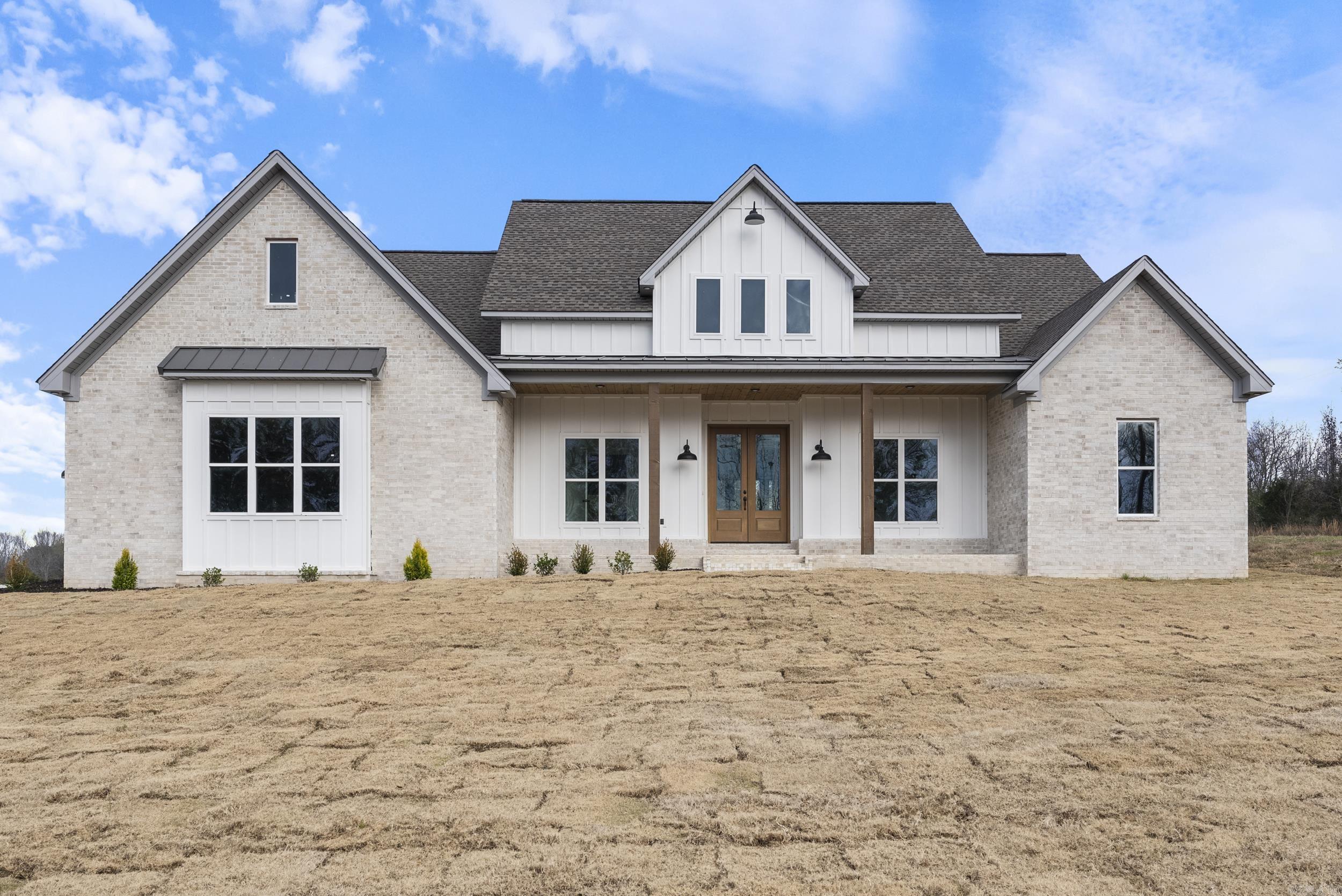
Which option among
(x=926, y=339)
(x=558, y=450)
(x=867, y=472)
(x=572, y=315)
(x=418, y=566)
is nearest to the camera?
(x=418, y=566)

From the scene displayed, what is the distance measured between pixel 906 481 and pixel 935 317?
342 cm

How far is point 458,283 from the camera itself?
20.3 metres

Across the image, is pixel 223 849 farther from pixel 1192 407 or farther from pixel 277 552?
pixel 1192 407

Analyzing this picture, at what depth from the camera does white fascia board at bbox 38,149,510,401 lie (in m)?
15.0

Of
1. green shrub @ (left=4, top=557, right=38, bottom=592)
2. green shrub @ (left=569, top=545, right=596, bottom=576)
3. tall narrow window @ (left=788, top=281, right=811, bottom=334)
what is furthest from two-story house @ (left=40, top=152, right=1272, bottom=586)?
green shrub @ (left=4, top=557, right=38, bottom=592)

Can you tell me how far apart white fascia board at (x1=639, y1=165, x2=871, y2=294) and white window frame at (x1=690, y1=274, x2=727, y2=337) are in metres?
0.63

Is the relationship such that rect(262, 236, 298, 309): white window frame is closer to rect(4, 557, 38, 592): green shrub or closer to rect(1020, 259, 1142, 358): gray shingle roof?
rect(4, 557, 38, 592): green shrub

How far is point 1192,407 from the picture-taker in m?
16.2

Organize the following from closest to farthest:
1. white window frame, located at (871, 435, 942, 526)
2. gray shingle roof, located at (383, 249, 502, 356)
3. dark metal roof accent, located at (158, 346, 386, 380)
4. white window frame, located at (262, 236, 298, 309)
→ dark metal roof accent, located at (158, 346, 386, 380) → white window frame, located at (262, 236, 298, 309) → white window frame, located at (871, 435, 942, 526) → gray shingle roof, located at (383, 249, 502, 356)

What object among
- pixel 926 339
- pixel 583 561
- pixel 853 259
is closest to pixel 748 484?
pixel 583 561

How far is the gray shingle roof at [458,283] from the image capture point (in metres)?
18.2

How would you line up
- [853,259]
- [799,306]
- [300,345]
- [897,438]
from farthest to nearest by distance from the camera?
1. [853,259]
2. [897,438]
3. [799,306]
4. [300,345]

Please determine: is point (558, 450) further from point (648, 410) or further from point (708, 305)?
point (708, 305)

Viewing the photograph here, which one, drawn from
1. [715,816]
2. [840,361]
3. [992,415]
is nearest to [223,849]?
[715,816]
